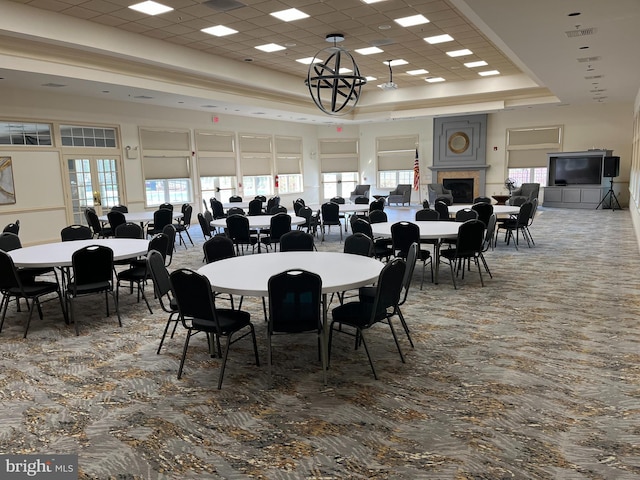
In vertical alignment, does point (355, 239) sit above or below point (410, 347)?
above

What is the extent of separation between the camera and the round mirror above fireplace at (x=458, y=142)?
18438 millimetres

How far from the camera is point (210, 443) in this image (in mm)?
2801

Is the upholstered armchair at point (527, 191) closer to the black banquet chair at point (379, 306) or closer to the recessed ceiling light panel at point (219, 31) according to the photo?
the recessed ceiling light panel at point (219, 31)

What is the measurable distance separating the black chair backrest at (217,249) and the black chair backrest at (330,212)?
4.83 metres

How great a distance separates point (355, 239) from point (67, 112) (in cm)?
932

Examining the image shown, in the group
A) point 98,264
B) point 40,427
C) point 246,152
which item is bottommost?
point 40,427

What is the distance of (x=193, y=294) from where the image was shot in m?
3.39

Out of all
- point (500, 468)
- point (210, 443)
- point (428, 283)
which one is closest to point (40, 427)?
point (210, 443)

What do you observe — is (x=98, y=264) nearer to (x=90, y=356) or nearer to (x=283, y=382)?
(x=90, y=356)

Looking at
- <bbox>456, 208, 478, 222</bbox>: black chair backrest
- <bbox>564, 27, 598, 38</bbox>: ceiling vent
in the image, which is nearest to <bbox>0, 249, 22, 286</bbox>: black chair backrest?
<bbox>456, 208, 478, 222</bbox>: black chair backrest

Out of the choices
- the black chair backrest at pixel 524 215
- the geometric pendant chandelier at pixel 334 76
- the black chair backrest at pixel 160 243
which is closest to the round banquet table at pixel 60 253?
the black chair backrest at pixel 160 243

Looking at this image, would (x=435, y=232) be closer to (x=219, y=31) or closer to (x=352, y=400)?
(x=352, y=400)

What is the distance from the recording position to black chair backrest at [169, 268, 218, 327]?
3316 millimetres

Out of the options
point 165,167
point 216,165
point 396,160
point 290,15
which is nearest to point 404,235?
point 290,15
